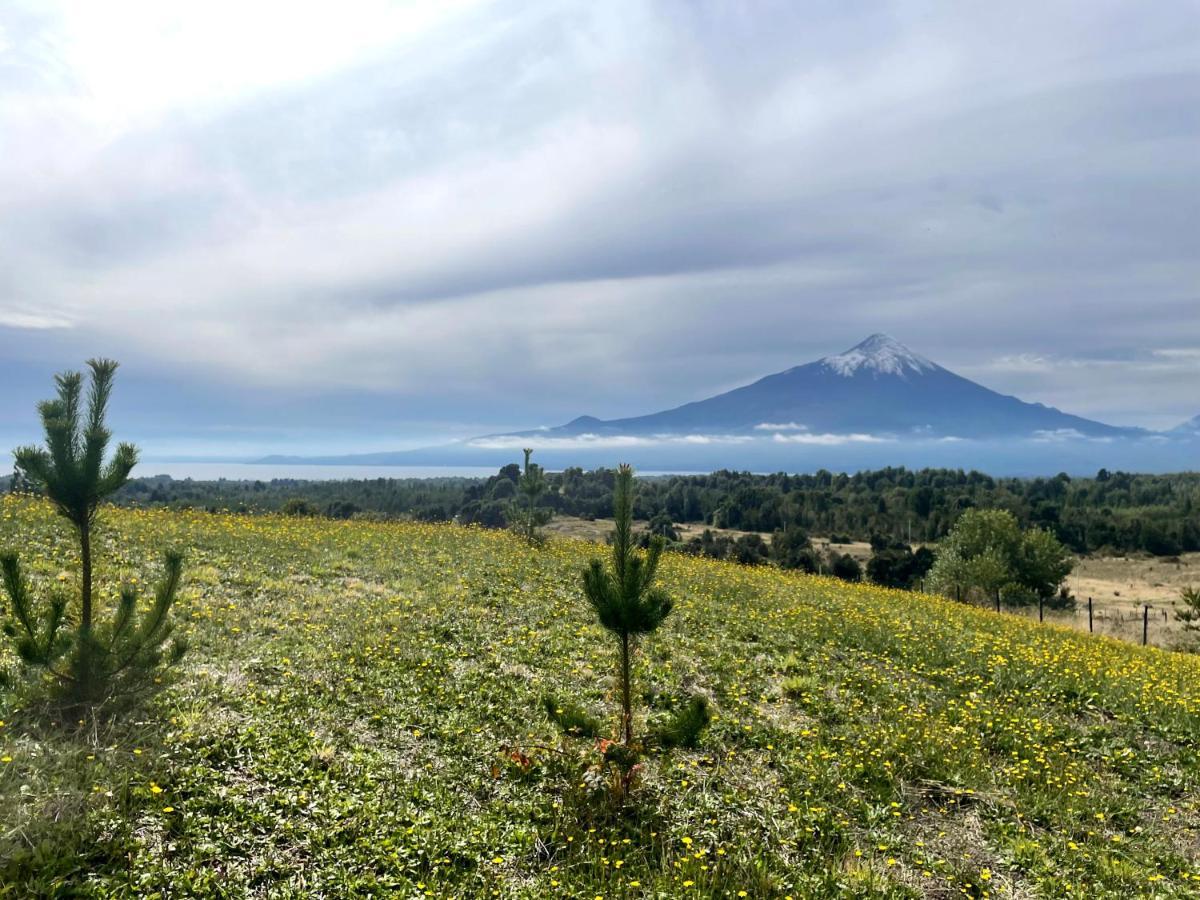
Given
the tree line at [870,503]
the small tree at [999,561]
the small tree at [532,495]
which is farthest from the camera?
the tree line at [870,503]

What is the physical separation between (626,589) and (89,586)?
5.48 meters

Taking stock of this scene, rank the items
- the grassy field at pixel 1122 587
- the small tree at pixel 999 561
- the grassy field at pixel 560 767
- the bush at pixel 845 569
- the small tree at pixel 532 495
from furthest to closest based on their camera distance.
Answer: the bush at pixel 845 569, the grassy field at pixel 1122 587, the small tree at pixel 999 561, the small tree at pixel 532 495, the grassy field at pixel 560 767

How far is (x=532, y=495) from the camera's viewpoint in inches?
843

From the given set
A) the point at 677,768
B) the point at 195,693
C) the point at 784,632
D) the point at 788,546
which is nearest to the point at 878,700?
the point at 784,632

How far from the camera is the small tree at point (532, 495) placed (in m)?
21.3

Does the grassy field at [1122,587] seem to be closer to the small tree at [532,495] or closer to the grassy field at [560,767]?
the small tree at [532,495]

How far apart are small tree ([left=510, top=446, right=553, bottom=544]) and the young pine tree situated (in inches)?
571

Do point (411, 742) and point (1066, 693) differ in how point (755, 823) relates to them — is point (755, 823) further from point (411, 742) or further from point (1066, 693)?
point (1066, 693)

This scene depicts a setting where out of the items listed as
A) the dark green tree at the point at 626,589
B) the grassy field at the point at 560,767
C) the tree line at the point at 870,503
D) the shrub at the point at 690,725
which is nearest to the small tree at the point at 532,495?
the grassy field at the point at 560,767

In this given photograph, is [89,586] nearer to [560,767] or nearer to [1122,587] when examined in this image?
[560,767]

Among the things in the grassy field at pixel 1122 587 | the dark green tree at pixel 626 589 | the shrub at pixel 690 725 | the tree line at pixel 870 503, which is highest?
the dark green tree at pixel 626 589

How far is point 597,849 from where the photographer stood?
5.82 meters

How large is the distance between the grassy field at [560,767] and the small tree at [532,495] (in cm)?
831

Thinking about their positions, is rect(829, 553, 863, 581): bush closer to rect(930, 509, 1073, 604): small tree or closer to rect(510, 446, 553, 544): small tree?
rect(930, 509, 1073, 604): small tree
